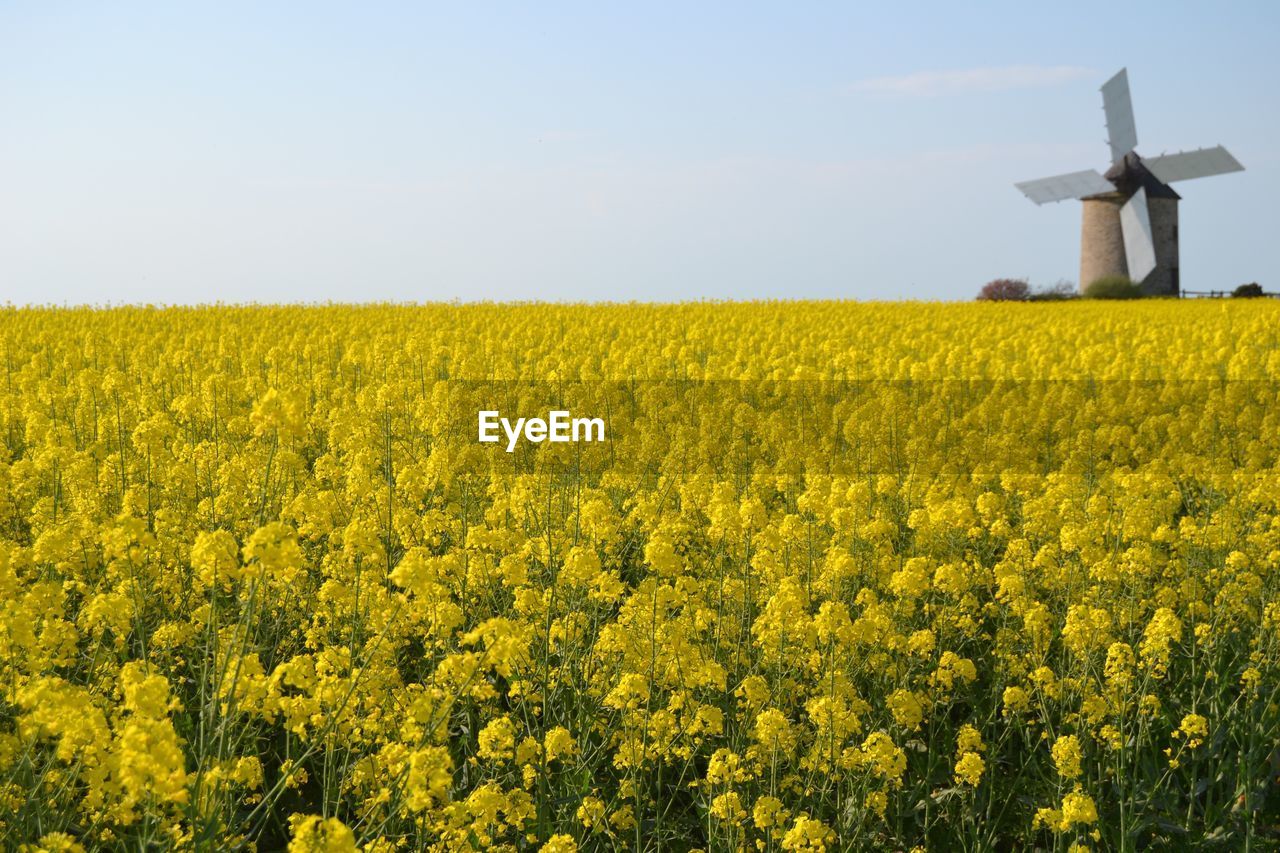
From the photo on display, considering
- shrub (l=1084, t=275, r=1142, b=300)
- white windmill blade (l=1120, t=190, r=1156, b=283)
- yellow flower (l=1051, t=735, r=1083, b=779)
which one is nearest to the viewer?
yellow flower (l=1051, t=735, r=1083, b=779)

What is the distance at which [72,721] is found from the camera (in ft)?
12.2

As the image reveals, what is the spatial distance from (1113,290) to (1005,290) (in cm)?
778

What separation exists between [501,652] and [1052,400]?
36.8ft

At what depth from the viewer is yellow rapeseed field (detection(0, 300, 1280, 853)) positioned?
4258 millimetres

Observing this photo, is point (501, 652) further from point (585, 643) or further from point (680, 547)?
point (680, 547)

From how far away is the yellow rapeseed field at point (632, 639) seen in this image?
168 inches

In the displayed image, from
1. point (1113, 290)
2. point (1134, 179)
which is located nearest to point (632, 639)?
point (1113, 290)

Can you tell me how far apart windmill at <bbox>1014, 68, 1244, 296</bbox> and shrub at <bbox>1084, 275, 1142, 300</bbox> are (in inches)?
27.5

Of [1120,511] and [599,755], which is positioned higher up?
[1120,511]

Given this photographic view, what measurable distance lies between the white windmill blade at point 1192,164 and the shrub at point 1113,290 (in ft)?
17.2

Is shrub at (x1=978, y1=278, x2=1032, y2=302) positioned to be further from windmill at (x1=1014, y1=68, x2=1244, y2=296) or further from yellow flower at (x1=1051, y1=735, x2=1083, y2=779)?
yellow flower at (x1=1051, y1=735, x2=1083, y2=779)

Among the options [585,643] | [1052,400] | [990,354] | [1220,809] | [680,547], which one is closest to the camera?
[1220,809]

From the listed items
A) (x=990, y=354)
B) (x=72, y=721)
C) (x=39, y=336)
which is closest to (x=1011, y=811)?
(x=72, y=721)

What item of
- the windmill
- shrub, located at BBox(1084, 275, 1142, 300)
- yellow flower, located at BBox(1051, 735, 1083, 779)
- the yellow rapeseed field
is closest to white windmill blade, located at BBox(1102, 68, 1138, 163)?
the windmill
